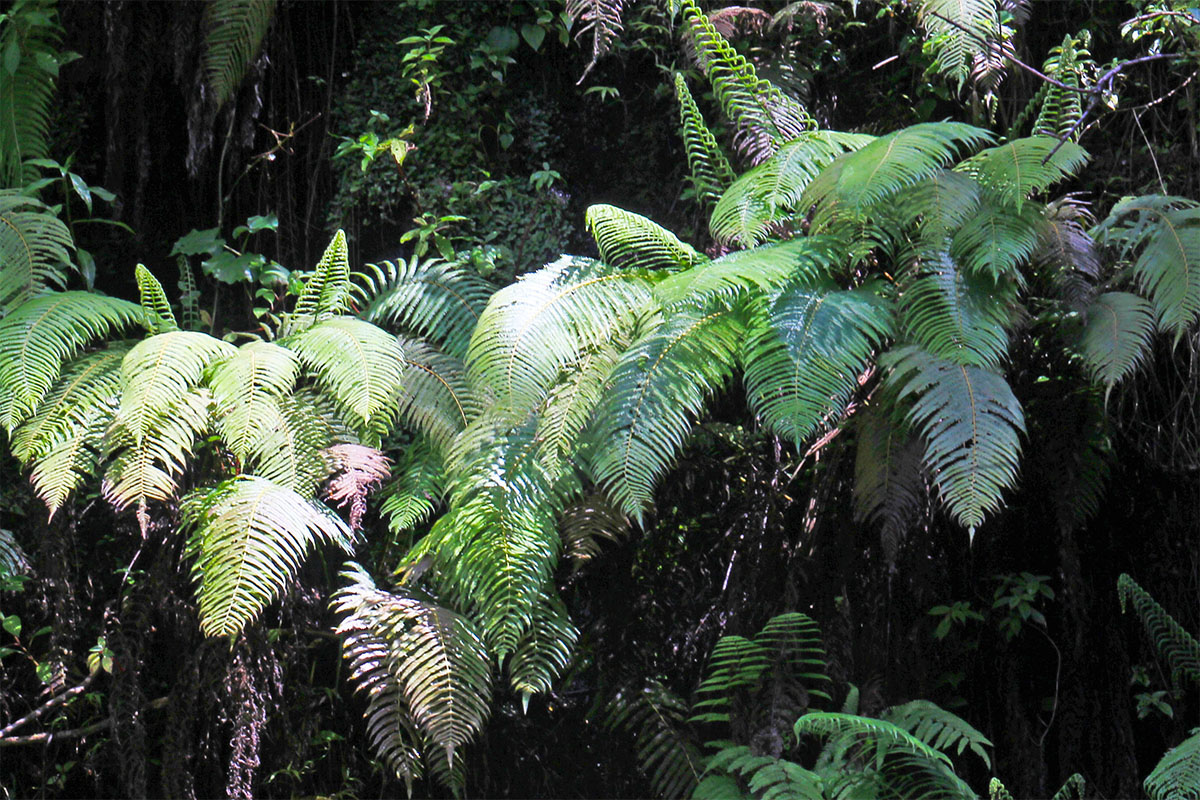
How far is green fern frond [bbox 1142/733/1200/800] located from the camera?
2004mm

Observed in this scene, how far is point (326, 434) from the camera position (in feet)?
8.62

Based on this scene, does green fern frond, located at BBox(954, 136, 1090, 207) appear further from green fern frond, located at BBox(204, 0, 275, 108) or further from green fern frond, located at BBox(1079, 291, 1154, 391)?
green fern frond, located at BBox(204, 0, 275, 108)

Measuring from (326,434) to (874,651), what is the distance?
1609 mm

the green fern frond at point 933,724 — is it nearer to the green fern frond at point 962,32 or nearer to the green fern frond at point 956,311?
the green fern frond at point 956,311

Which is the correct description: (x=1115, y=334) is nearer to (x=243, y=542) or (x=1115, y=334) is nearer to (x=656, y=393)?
(x=656, y=393)

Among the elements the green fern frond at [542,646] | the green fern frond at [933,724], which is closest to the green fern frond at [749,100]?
the green fern frond at [542,646]

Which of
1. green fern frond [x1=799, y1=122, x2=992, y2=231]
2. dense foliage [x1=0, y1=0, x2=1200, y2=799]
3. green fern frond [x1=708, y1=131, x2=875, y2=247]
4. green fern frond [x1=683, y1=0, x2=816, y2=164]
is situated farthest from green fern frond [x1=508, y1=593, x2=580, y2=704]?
green fern frond [x1=683, y1=0, x2=816, y2=164]

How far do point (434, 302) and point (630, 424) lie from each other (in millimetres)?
972

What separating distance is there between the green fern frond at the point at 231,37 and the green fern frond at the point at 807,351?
2113 mm

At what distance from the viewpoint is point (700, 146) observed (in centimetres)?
289

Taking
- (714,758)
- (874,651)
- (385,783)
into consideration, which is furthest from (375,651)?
(874,651)

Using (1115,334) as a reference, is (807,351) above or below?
below

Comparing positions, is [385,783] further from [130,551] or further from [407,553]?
[130,551]

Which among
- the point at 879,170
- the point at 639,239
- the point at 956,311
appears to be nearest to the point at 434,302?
the point at 639,239
